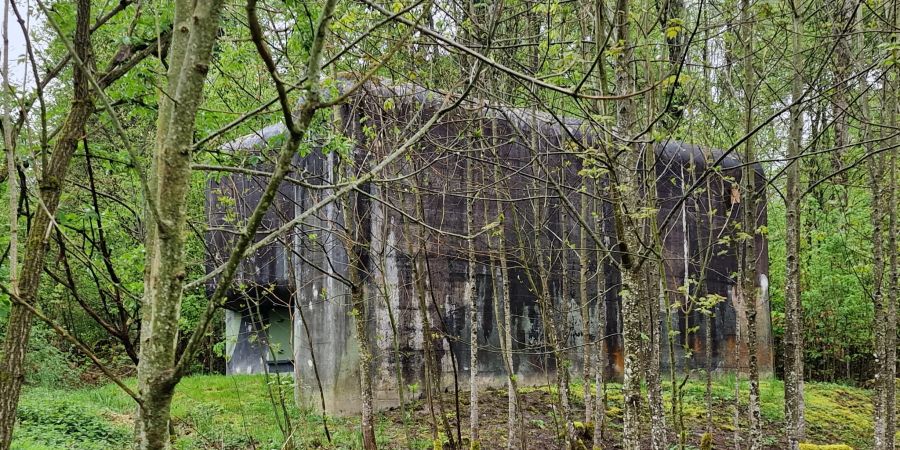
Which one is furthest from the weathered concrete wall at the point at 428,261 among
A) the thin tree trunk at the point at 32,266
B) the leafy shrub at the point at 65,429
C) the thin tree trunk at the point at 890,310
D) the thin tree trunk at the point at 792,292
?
the thin tree trunk at the point at 32,266

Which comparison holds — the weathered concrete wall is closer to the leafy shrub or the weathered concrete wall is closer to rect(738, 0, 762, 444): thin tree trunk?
rect(738, 0, 762, 444): thin tree trunk

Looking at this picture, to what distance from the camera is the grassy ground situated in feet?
27.9

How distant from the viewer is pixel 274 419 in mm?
9781

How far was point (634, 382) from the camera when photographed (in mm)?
4488

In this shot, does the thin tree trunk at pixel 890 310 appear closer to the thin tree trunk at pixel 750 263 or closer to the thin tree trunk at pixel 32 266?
the thin tree trunk at pixel 750 263

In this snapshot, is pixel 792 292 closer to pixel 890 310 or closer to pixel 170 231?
pixel 890 310

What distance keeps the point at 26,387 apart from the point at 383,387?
8077mm

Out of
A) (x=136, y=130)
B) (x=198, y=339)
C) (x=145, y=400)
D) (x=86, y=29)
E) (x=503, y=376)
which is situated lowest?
(x=503, y=376)

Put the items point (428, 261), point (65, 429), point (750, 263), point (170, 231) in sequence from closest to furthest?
point (170, 231)
point (750, 263)
point (428, 261)
point (65, 429)

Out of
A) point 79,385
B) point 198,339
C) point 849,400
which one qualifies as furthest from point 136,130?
point 849,400

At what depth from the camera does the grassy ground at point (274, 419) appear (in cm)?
849

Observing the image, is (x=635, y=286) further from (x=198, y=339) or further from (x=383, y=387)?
(x=383, y=387)

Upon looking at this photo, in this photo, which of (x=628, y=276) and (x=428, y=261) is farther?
(x=428, y=261)

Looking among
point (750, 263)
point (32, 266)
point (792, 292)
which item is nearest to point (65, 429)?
point (32, 266)
